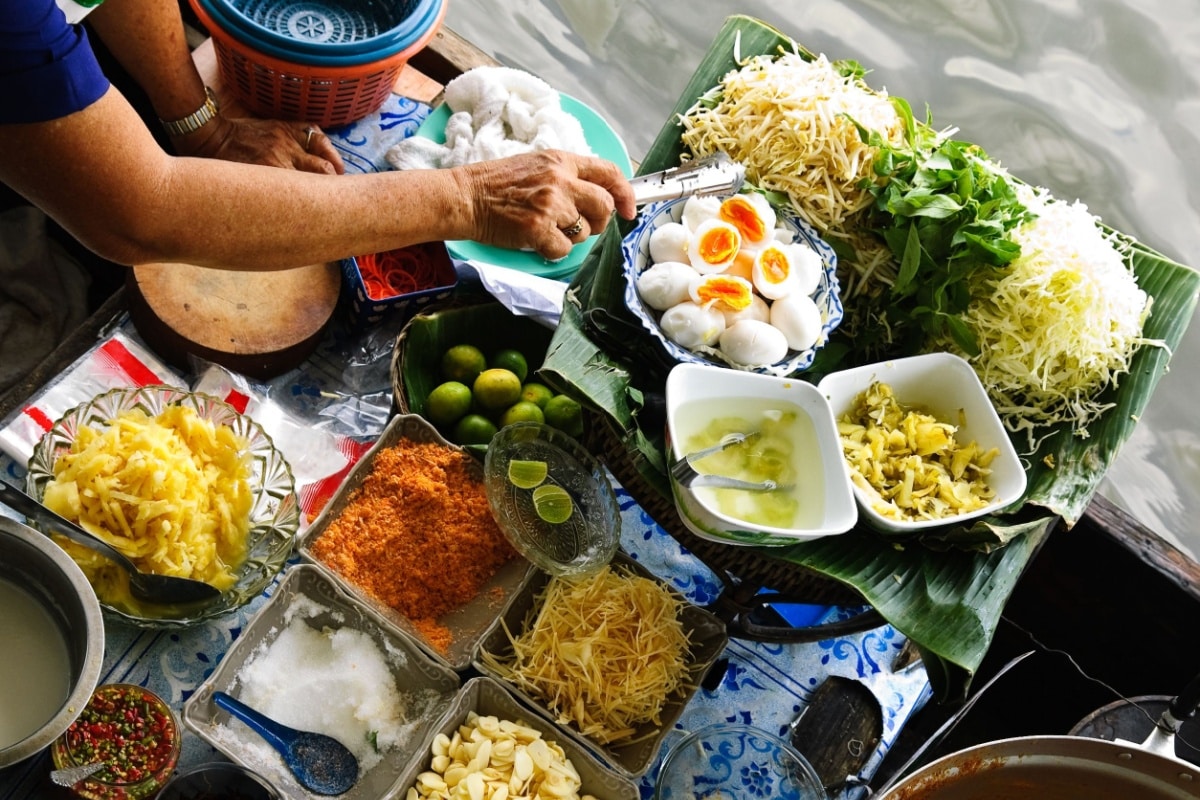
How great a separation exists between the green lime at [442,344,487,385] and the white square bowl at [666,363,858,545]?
0.54 m

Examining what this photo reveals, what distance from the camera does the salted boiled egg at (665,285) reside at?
171 cm

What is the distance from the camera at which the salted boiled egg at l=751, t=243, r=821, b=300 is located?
1749mm

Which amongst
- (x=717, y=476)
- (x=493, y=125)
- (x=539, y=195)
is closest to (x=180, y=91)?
(x=493, y=125)

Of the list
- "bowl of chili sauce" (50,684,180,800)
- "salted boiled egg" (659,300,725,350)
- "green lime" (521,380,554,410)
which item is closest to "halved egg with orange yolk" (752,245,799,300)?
"salted boiled egg" (659,300,725,350)

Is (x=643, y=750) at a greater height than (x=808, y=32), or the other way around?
(x=808, y=32)

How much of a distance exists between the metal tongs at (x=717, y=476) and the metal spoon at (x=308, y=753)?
2.26ft

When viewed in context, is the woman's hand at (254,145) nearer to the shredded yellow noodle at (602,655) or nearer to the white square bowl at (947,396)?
the shredded yellow noodle at (602,655)

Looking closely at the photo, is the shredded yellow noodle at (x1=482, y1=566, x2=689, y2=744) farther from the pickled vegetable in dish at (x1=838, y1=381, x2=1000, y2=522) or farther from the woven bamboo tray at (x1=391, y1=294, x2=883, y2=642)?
the pickled vegetable in dish at (x1=838, y1=381, x2=1000, y2=522)

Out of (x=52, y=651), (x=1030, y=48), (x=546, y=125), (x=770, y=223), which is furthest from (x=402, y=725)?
(x=1030, y=48)

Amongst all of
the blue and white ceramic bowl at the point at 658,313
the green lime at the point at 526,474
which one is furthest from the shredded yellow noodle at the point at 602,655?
the blue and white ceramic bowl at the point at 658,313

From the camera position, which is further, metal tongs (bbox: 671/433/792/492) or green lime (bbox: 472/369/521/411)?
green lime (bbox: 472/369/521/411)

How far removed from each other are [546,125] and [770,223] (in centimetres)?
73

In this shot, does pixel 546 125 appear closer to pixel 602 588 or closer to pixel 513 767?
pixel 602 588

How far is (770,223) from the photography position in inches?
71.2
